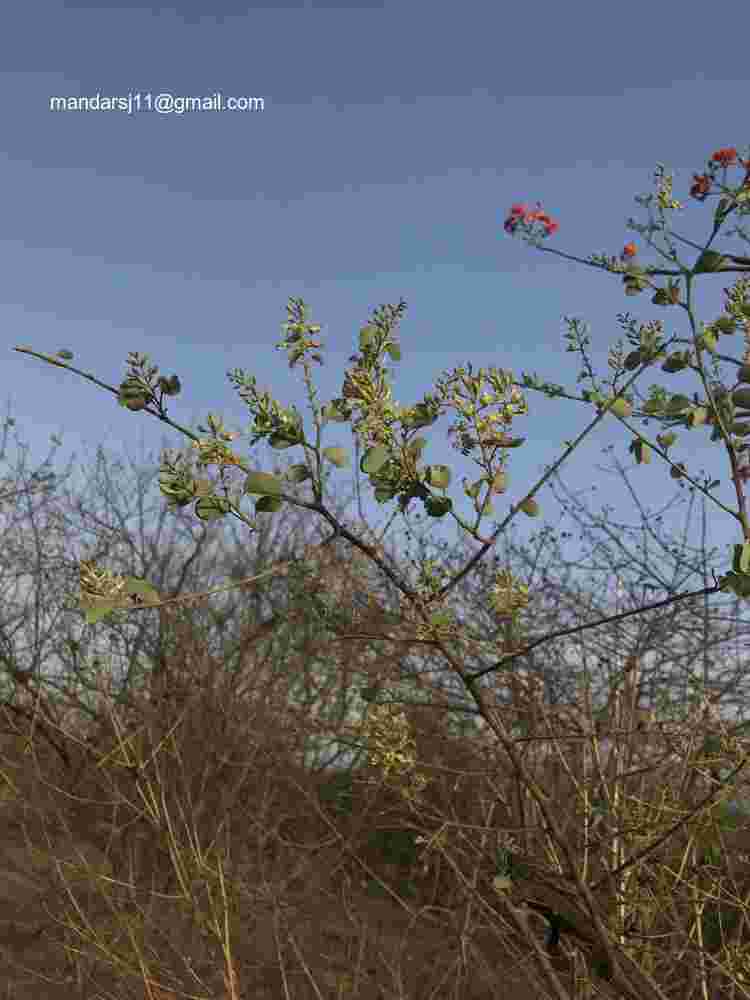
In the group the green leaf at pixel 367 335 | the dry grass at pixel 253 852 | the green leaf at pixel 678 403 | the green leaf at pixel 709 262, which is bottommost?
the dry grass at pixel 253 852

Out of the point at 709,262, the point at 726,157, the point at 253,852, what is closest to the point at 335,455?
the point at 709,262

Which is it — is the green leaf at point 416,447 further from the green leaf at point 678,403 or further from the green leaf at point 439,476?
the green leaf at point 678,403

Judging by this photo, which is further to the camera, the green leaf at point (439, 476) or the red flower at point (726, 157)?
the red flower at point (726, 157)

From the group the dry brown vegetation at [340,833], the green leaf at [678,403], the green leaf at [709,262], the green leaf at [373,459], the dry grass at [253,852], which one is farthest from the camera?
the dry grass at [253,852]

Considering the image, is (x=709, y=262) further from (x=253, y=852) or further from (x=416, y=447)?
(x=253, y=852)

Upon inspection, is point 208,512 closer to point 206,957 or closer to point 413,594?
point 413,594

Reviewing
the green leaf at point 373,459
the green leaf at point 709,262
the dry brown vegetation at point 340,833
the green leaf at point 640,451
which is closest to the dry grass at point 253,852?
the dry brown vegetation at point 340,833

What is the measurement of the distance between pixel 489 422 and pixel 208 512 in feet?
1.29

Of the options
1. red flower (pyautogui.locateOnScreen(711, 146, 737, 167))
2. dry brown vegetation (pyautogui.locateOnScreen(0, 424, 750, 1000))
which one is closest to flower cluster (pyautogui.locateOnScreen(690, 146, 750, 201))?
red flower (pyautogui.locateOnScreen(711, 146, 737, 167))

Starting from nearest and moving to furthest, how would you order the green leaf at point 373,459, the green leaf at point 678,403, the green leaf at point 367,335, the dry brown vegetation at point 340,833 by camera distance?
1. the green leaf at point 373,459
2. the green leaf at point 367,335
3. the green leaf at point 678,403
4. the dry brown vegetation at point 340,833

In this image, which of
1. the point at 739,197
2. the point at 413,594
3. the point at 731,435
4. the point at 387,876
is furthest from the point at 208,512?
the point at 387,876

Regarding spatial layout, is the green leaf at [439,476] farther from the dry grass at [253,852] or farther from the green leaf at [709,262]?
the dry grass at [253,852]

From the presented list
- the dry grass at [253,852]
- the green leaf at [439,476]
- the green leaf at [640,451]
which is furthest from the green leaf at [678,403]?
the dry grass at [253,852]

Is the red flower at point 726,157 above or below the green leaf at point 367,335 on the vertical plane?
above
